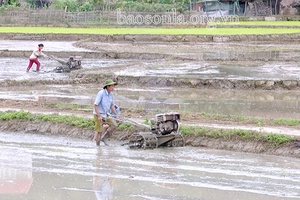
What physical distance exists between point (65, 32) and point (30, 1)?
2735 centimetres

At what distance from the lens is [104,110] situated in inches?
461

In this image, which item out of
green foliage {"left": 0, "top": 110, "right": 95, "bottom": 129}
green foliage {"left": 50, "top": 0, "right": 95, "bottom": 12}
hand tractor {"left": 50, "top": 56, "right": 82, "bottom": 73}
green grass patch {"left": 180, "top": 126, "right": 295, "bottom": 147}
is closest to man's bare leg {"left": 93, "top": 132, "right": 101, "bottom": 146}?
green foliage {"left": 0, "top": 110, "right": 95, "bottom": 129}

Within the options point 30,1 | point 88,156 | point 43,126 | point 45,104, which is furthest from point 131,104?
point 30,1

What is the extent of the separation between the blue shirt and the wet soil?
1.23 m

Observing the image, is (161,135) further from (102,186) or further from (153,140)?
(102,186)

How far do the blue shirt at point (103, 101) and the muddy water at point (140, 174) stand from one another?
0.74 m

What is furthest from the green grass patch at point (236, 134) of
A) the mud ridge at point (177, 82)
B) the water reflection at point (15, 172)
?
the mud ridge at point (177, 82)

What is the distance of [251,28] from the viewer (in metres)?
45.7

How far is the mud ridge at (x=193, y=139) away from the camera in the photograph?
11.2 metres

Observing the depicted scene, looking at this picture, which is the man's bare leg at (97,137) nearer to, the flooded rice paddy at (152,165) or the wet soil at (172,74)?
the flooded rice paddy at (152,165)

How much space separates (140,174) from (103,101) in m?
2.36

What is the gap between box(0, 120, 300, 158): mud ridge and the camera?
11.2m

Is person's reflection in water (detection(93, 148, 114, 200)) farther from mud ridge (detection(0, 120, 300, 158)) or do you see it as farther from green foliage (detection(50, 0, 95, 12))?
green foliage (detection(50, 0, 95, 12))

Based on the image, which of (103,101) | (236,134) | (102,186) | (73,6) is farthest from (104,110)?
(73,6)
